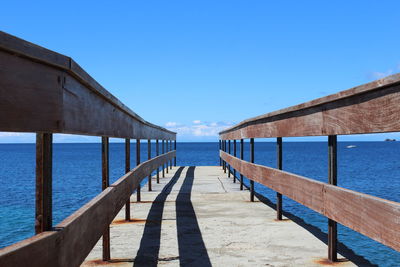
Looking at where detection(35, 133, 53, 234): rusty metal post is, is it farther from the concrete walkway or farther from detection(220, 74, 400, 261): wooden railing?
the concrete walkway

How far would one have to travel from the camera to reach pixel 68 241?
8.23 feet

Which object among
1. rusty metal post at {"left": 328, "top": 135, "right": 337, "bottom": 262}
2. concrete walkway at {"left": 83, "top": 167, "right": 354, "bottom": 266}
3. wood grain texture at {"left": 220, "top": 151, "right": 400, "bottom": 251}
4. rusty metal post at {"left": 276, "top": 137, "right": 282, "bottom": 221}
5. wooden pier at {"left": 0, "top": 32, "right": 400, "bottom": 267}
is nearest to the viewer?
wooden pier at {"left": 0, "top": 32, "right": 400, "bottom": 267}

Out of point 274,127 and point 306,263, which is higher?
point 274,127

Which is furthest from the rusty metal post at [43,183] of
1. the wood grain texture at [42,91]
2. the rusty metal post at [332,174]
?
the rusty metal post at [332,174]

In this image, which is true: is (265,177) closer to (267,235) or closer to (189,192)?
(267,235)

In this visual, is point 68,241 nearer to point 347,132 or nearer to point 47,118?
point 47,118

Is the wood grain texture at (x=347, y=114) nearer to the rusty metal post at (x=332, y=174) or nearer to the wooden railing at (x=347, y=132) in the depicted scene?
the wooden railing at (x=347, y=132)

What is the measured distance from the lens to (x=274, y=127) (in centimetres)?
610

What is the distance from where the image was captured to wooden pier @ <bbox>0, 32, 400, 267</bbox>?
2.11 meters

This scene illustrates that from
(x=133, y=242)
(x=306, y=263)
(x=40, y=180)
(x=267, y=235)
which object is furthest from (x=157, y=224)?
(x=40, y=180)

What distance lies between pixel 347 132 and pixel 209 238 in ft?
8.77

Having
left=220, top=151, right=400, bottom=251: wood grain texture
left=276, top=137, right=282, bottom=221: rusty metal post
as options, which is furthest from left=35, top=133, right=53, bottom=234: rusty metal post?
left=276, top=137, right=282, bottom=221: rusty metal post

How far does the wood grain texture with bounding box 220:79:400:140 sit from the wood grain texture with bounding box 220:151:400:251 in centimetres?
50

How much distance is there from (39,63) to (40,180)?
651 millimetres
